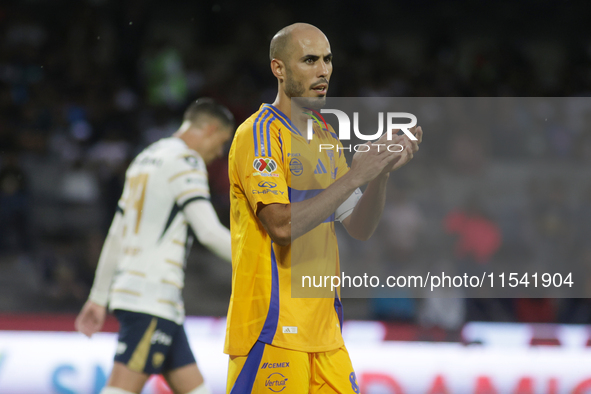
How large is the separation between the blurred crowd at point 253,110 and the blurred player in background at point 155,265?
1.20 metres

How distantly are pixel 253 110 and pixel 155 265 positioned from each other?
16.4ft

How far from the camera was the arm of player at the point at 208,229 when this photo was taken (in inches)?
150

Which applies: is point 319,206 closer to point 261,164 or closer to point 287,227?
point 287,227

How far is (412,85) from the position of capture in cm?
905

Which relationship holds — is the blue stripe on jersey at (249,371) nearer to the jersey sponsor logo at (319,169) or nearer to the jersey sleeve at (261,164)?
the jersey sleeve at (261,164)

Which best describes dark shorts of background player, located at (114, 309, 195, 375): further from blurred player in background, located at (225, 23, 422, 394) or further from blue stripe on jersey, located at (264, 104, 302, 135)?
blue stripe on jersey, located at (264, 104, 302, 135)

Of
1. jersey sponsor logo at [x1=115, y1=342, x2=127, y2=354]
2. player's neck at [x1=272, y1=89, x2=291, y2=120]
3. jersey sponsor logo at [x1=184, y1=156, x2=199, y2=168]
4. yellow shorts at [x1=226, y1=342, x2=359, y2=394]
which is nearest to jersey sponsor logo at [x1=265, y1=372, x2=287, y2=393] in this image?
yellow shorts at [x1=226, y1=342, x2=359, y2=394]

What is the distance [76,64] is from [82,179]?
2.51 meters

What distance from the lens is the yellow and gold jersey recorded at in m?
2.40

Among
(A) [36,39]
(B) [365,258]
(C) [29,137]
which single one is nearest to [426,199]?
(B) [365,258]

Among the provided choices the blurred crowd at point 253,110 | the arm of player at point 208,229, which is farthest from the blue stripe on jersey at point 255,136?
the blurred crowd at point 253,110

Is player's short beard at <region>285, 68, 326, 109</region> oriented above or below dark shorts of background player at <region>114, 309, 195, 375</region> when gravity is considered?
above

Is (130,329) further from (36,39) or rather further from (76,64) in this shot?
(36,39)

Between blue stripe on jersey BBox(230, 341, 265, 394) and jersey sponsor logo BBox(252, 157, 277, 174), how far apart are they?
0.64m
